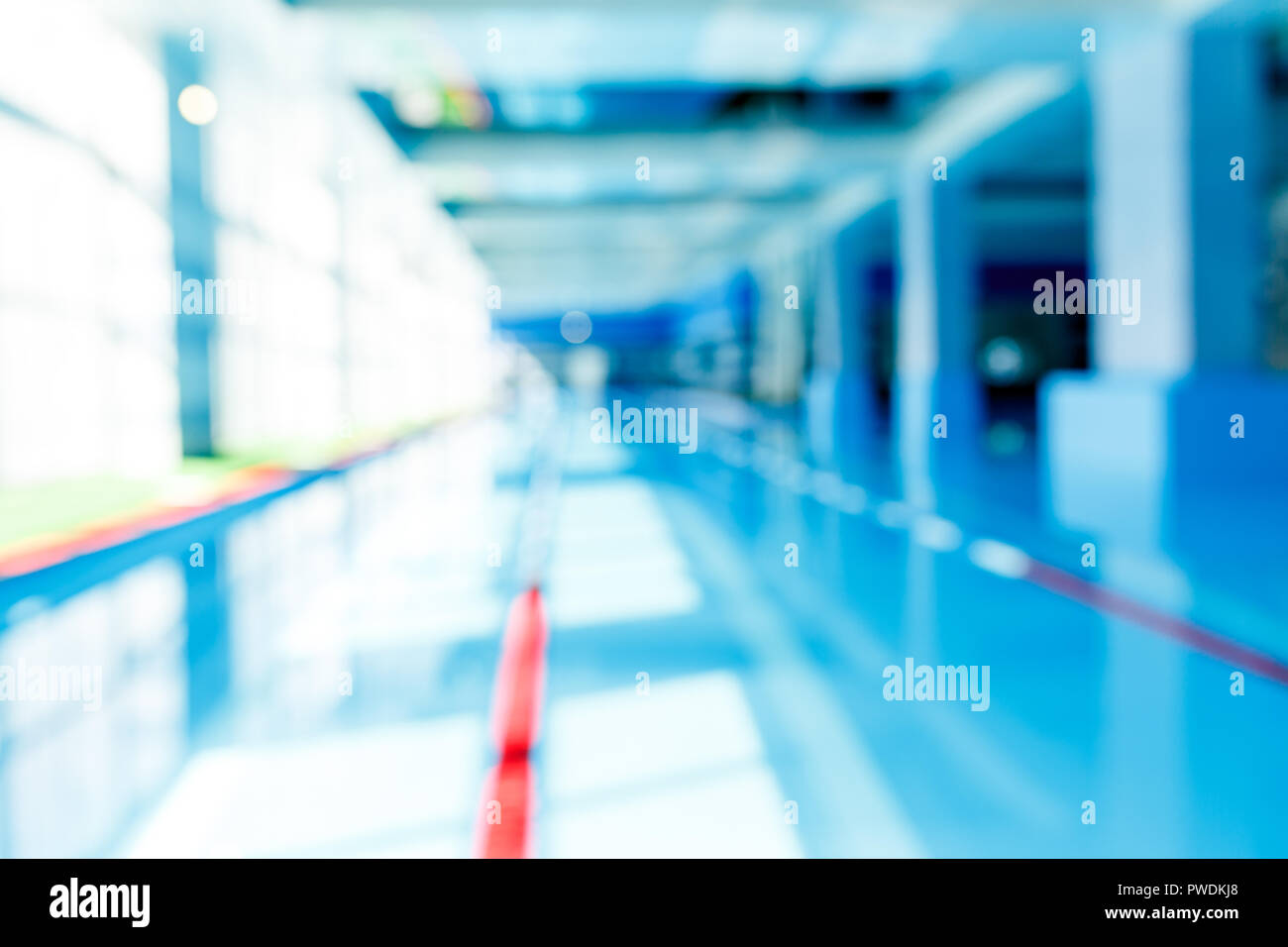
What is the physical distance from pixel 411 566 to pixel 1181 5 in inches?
344

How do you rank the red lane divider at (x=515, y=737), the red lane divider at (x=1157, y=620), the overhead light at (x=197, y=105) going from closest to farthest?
the red lane divider at (x=515, y=737)
the red lane divider at (x=1157, y=620)
the overhead light at (x=197, y=105)

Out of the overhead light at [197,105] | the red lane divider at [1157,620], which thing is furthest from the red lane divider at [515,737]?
the overhead light at [197,105]

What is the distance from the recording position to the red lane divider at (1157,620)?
495 cm

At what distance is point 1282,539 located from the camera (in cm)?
829

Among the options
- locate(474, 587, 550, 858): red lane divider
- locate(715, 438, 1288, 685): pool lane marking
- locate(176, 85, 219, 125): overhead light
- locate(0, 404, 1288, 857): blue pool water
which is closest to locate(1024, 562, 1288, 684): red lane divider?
locate(715, 438, 1288, 685): pool lane marking

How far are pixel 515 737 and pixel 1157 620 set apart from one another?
3502 mm

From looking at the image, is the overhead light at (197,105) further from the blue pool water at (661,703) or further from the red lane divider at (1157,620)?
the red lane divider at (1157,620)

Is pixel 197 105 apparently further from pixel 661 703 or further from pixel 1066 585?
pixel 661 703

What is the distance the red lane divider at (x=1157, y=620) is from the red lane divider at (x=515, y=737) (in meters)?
2.94

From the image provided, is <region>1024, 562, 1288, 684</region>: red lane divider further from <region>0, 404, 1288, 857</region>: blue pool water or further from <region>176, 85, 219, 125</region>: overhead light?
<region>176, 85, 219, 125</region>: overhead light

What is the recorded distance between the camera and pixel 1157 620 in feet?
19.2

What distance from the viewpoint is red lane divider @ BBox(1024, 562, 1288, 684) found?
4945mm
